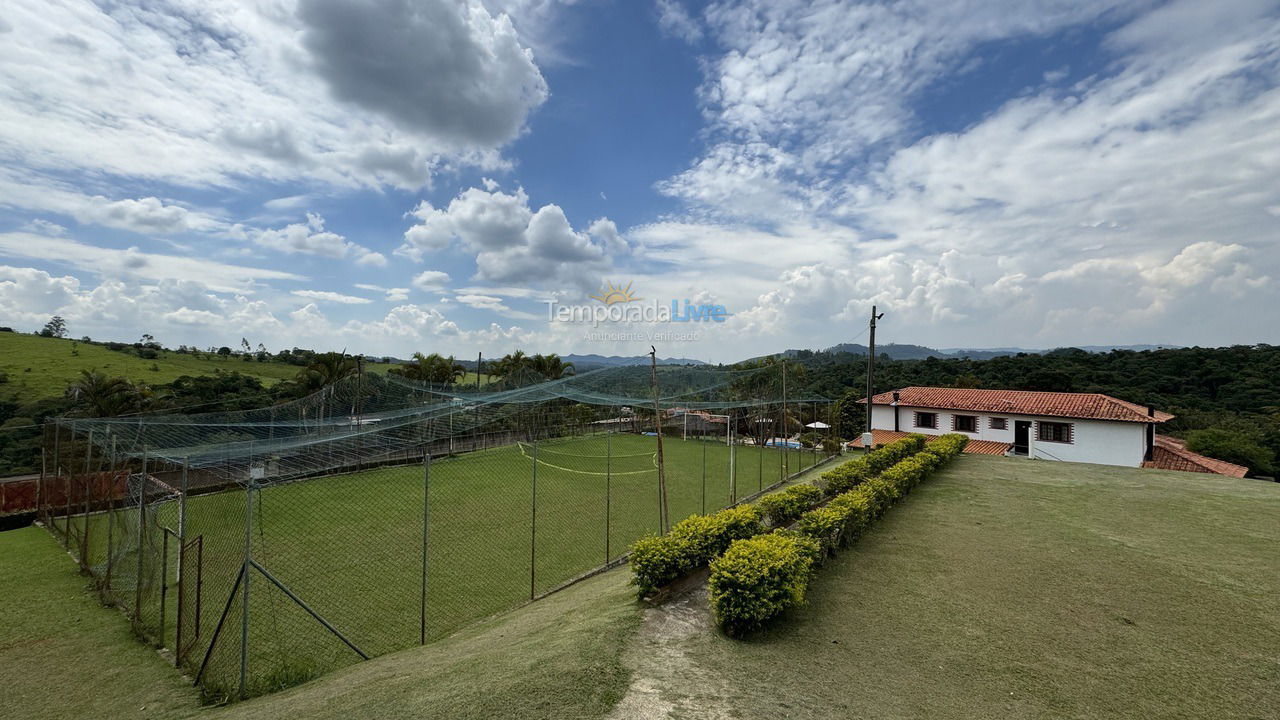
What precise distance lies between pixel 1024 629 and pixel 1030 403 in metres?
16.7

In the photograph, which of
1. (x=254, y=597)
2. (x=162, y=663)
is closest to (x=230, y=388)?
(x=254, y=597)

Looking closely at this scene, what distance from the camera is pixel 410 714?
258 cm

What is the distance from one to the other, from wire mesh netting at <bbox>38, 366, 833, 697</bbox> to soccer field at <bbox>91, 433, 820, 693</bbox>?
0.12 ft

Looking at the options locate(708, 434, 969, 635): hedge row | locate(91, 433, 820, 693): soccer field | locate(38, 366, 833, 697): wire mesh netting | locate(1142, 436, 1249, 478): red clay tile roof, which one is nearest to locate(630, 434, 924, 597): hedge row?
locate(708, 434, 969, 635): hedge row

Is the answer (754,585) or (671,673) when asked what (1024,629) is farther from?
(671,673)

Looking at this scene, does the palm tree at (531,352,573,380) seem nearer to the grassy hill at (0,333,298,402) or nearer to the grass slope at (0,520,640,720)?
the grassy hill at (0,333,298,402)

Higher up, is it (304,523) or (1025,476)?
(1025,476)

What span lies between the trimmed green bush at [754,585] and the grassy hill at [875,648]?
16cm

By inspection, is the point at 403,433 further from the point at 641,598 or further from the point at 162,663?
the point at 641,598

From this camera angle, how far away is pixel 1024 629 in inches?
142

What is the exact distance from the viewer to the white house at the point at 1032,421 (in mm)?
14695

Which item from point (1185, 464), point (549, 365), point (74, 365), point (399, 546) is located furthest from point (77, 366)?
point (1185, 464)

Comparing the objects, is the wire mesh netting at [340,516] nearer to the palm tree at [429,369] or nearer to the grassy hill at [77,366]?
the palm tree at [429,369]

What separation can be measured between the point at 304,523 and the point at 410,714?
28.4ft
